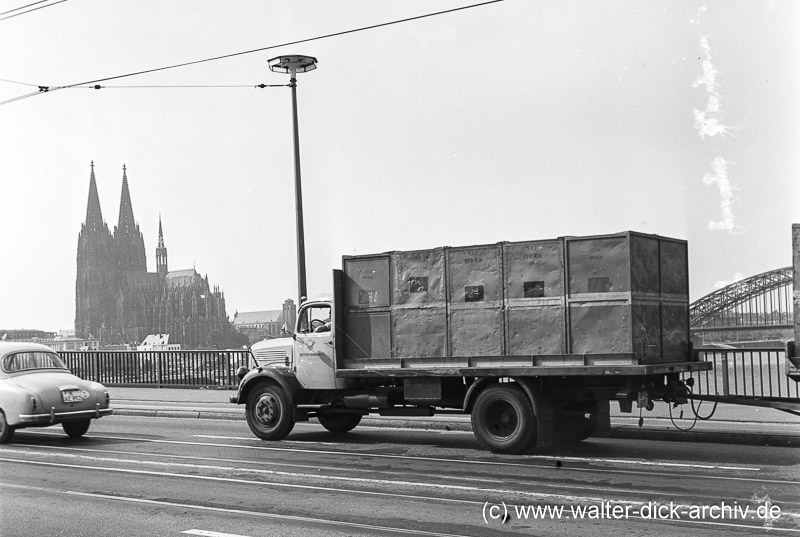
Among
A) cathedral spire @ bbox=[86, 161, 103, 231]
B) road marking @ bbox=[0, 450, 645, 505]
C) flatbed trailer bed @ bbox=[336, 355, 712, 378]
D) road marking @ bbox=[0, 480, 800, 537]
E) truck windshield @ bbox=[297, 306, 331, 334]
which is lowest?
road marking @ bbox=[0, 450, 645, 505]

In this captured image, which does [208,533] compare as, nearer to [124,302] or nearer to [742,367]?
[742,367]

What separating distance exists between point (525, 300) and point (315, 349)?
3.99 metres

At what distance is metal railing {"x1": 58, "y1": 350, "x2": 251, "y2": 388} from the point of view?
2644 cm

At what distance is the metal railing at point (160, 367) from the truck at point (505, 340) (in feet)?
37.0

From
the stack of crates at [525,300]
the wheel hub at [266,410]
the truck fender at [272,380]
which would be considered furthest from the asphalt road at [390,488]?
the stack of crates at [525,300]

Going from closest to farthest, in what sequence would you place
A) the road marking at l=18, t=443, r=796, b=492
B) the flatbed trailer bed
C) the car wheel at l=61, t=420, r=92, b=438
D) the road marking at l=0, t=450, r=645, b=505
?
the road marking at l=0, t=450, r=645, b=505 → the road marking at l=18, t=443, r=796, b=492 → the flatbed trailer bed → the car wheel at l=61, t=420, r=92, b=438

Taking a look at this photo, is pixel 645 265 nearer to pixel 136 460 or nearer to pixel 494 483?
pixel 494 483

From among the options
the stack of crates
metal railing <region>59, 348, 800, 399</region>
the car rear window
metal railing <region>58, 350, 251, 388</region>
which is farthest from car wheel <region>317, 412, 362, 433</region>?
metal railing <region>58, 350, 251, 388</region>

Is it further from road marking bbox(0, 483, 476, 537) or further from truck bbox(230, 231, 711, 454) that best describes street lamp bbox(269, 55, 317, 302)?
road marking bbox(0, 483, 476, 537)

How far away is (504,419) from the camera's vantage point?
12.8 metres

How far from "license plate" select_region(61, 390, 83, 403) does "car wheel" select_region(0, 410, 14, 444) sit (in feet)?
2.98

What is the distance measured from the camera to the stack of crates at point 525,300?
12148mm

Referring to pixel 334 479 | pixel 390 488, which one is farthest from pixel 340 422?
pixel 390 488

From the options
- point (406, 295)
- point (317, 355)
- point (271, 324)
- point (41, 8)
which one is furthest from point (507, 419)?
Result: point (271, 324)
